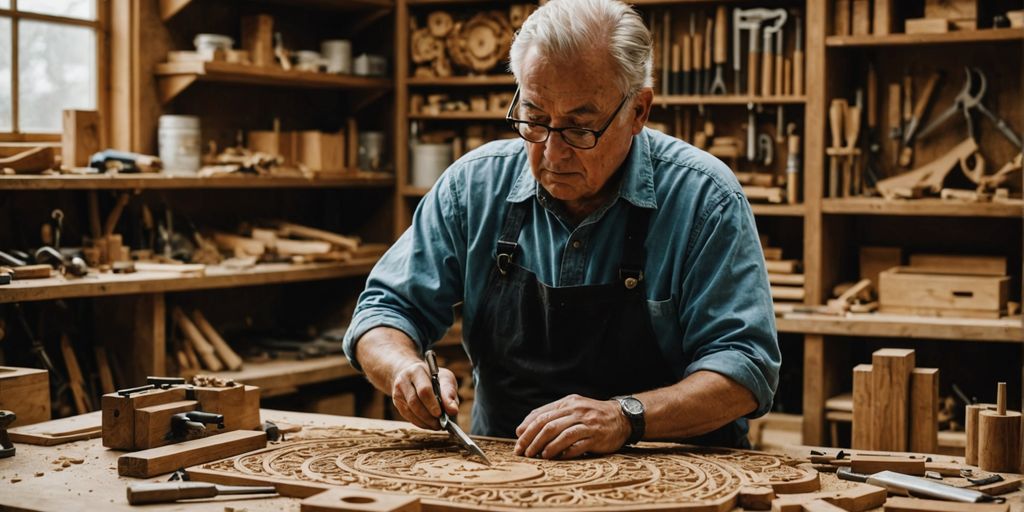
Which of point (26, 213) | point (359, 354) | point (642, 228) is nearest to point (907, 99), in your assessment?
point (642, 228)

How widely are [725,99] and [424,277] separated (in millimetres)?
3032

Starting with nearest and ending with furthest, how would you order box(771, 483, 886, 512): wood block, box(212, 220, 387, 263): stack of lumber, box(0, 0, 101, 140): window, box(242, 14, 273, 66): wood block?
box(771, 483, 886, 512): wood block → box(0, 0, 101, 140): window → box(212, 220, 387, 263): stack of lumber → box(242, 14, 273, 66): wood block

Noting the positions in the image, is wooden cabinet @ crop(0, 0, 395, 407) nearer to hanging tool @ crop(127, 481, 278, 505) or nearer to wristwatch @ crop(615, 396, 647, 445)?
hanging tool @ crop(127, 481, 278, 505)

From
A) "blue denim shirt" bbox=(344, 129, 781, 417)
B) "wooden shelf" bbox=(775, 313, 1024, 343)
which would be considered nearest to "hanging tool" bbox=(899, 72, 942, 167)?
"wooden shelf" bbox=(775, 313, 1024, 343)

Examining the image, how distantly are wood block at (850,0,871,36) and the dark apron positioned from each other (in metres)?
2.97

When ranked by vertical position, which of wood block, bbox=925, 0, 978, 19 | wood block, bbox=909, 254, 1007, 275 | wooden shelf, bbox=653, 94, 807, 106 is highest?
wood block, bbox=925, 0, 978, 19

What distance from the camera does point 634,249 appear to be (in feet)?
9.12

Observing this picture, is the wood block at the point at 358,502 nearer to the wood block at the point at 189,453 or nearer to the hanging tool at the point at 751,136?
the wood block at the point at 189,453

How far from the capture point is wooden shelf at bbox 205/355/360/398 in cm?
511

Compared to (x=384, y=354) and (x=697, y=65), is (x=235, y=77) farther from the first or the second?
(x=384, y=354)

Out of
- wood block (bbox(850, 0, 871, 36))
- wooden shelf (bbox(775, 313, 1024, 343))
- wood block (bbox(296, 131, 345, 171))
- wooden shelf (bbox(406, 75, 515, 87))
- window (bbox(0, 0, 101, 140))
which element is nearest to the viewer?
wooden shelf (bbox(775, 313, 1024, 343))

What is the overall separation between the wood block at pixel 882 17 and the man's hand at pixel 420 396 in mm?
3462

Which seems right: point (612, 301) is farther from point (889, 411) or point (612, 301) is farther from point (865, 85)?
point (865, 85)

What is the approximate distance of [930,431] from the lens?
104 inches
